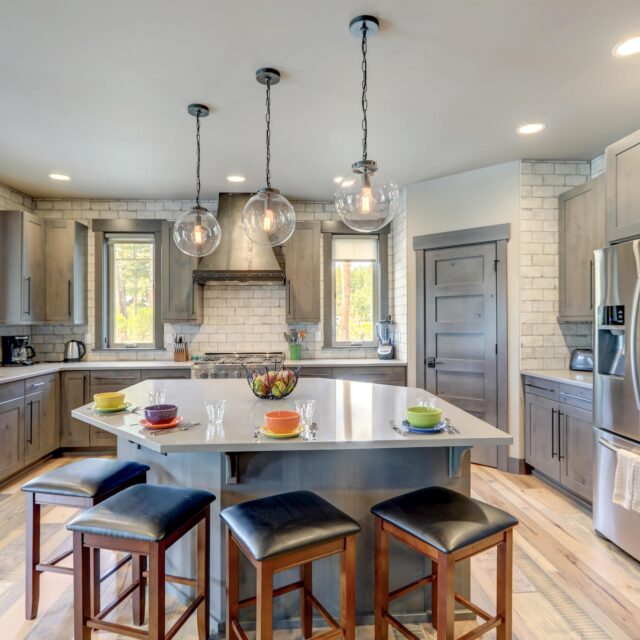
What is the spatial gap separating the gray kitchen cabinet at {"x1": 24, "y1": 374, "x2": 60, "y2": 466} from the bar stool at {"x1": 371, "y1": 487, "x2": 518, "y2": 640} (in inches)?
140

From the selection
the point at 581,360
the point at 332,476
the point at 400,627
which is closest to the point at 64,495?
the point at 332,476

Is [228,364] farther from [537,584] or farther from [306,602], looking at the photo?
[537,584]

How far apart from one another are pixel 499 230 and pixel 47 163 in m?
4.12

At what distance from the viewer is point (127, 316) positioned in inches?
199

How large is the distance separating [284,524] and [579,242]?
3410 millimetres

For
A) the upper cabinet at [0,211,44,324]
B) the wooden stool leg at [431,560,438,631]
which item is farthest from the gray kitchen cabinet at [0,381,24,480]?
the wooden stool leg at [431,560,438,631]

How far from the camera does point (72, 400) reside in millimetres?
4332

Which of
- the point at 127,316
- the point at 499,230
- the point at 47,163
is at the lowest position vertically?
the point at 127,316

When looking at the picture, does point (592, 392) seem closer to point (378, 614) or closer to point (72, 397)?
point (378, 614)

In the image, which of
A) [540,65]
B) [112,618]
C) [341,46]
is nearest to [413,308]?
[540,65]

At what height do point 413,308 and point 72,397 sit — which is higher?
point 413,308

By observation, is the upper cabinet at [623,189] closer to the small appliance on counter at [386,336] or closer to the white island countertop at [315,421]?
the white island countertop at [315,421]

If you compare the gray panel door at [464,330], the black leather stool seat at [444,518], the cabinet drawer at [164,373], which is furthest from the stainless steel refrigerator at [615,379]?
the cabinet drawer at [164,373]

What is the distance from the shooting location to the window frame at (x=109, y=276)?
16.1 feet
